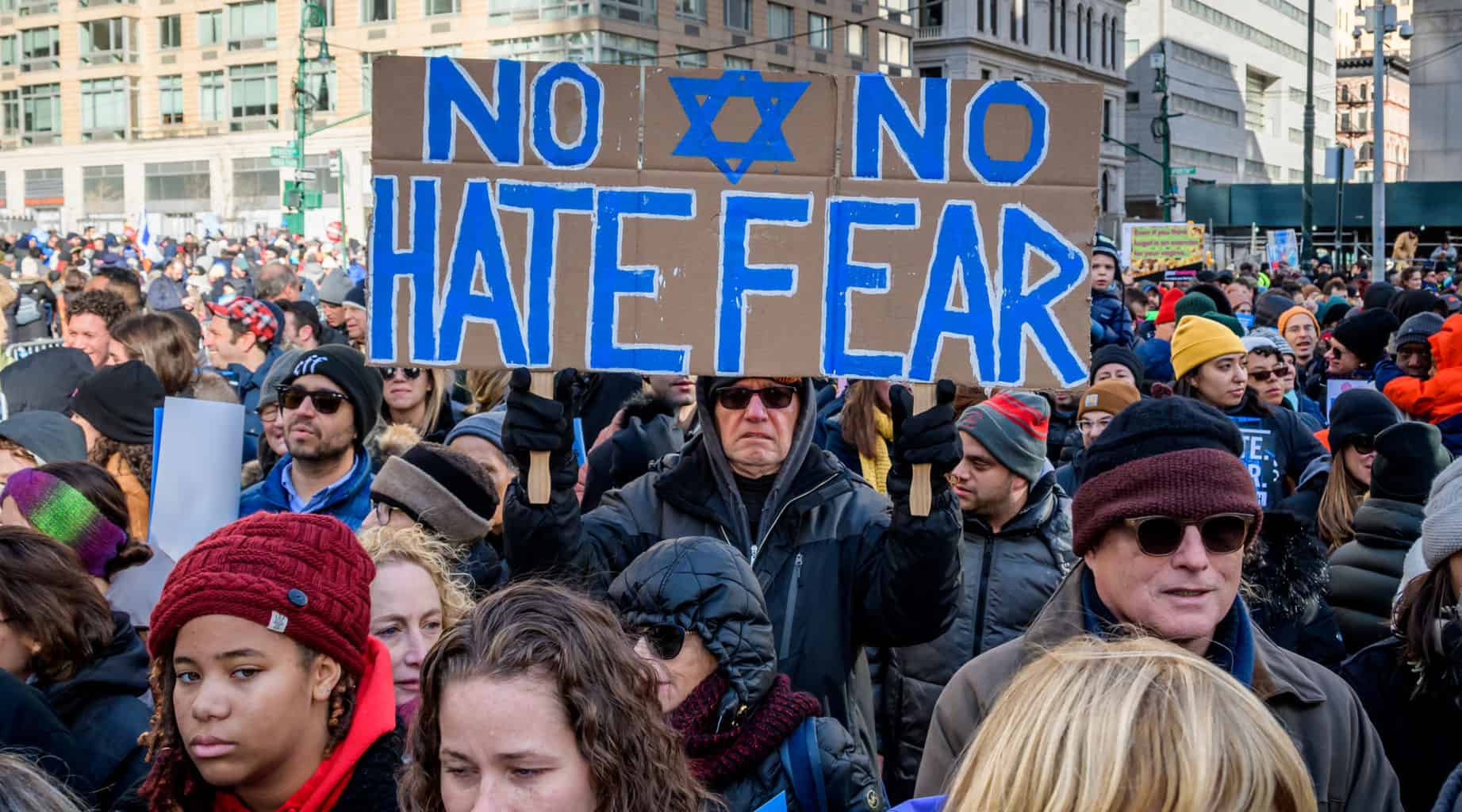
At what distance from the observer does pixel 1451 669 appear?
331 cm

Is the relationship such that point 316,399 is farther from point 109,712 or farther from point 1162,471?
point 1162,471

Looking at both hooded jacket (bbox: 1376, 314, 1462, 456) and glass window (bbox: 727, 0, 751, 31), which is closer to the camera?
hooded jacket (bbox: 1376, 314, 1462, 456)

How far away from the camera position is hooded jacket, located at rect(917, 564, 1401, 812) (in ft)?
8.60

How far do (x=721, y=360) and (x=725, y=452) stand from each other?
0.86 ft

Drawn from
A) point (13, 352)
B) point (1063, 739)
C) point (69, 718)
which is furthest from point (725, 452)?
point (13, 352)

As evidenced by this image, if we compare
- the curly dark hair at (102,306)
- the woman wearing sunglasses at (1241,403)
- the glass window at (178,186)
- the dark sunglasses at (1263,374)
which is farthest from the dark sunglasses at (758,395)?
the glass window at (178,186)

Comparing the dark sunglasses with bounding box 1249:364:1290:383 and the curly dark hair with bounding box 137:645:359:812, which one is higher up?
the dark sunglasses with bounding box 1249:364:1290:383

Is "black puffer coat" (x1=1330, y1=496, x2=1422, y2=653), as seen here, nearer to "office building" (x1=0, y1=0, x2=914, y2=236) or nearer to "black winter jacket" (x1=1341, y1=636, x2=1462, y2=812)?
"black winter jacket" (x1=1341, y1=636, x2=1462, y2=812)

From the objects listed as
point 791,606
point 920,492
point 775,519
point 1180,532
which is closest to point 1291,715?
point 1180,532

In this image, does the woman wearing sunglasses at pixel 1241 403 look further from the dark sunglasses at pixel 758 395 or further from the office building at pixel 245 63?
the office building at pixel 245 63

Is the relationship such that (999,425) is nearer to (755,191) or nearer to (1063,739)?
(755,191)

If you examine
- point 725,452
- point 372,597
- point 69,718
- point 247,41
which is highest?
point 247,41

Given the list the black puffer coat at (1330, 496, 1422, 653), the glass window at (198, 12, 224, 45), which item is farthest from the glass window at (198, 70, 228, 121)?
the black puffer coat at (1330, 496, 1422, 653)

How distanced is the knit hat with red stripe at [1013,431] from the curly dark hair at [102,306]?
4962mm
